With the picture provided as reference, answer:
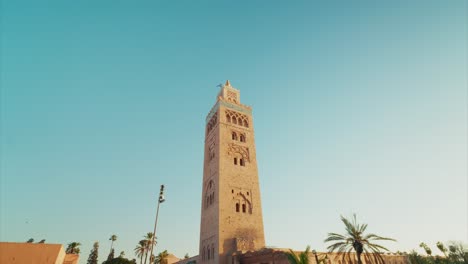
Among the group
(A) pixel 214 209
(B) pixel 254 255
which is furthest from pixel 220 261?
(A) pixel 214 209

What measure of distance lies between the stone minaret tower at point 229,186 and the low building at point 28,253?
568 inches

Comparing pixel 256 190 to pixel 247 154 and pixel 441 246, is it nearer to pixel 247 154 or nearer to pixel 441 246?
pixel 247 154

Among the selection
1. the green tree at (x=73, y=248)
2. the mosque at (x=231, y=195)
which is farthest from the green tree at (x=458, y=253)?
the green tree at (x=73, y=248)

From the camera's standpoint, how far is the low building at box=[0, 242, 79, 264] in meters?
22.8

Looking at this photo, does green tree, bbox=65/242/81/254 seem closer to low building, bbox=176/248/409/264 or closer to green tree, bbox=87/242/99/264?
green tree, bbox=87/242/99/264

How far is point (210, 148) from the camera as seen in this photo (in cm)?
3447

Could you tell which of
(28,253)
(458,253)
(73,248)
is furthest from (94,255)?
(458,253)

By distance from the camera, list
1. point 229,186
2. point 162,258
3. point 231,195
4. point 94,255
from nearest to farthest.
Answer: point 231,195 < point 229,186 < point 162,258 < point 94,255

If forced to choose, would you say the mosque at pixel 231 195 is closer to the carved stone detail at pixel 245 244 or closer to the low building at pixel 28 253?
the carved stone detail at pixel 245 244

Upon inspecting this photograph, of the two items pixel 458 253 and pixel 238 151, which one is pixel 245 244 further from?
pixel 458 253

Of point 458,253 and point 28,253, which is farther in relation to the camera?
point 458,253

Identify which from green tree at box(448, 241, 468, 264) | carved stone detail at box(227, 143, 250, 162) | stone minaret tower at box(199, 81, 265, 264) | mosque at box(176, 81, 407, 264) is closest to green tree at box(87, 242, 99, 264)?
mosque at box(176, 81, 407, 264)

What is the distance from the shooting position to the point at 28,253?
23.2 metres

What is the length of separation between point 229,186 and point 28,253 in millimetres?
20020
